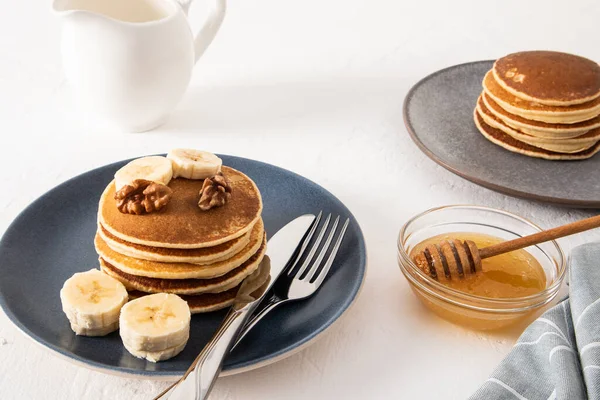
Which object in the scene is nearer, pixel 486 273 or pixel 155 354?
pixel 155 354

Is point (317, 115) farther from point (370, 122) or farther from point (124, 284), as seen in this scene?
point (124, 284)

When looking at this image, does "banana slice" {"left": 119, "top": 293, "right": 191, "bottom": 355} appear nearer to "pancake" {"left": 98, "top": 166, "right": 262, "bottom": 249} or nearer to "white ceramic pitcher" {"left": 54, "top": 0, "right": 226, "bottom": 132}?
"pancake" {"left": 98, "top": 166, "right": 262, "bottom": 249}

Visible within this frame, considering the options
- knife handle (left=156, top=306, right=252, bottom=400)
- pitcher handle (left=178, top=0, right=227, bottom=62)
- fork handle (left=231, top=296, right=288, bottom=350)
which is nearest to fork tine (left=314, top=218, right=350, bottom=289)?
fork handle (left=231, top=296, right=288, bottom=350)

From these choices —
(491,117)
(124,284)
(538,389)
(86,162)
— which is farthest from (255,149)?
(538,389)

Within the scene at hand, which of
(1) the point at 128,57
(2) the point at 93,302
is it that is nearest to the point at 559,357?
(2) the point at 93,302

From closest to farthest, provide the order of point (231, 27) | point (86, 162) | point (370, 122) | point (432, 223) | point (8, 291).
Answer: point (8, 291), point (432, 223), point (86, 162), point (370, 122), point (231, 27)

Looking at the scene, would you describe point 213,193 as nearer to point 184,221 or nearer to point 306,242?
point 184,221
